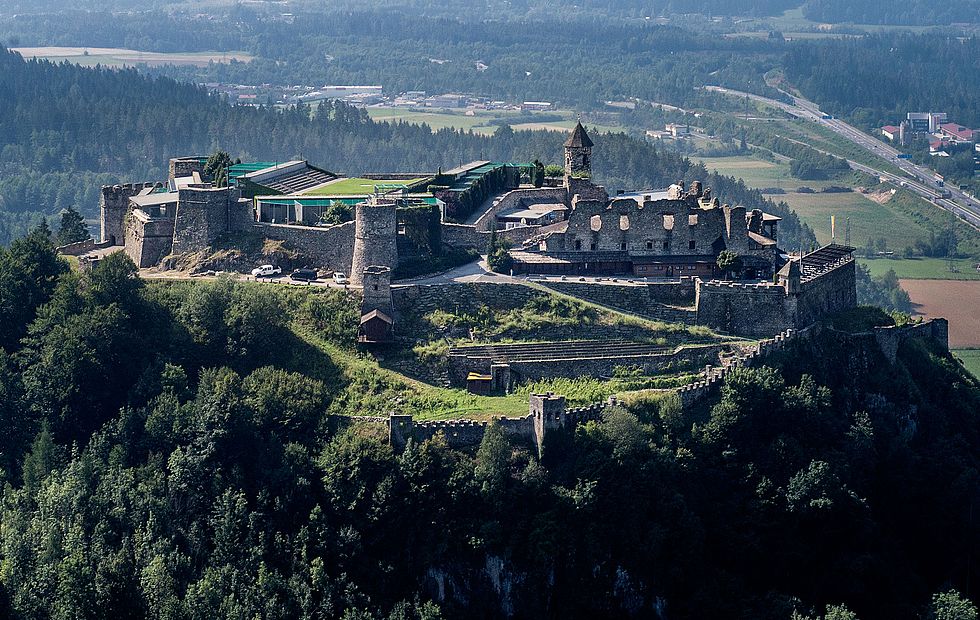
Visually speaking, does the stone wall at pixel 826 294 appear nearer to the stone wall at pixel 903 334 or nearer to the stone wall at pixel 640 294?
the stone wall at pixel 903 334

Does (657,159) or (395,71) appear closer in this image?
(657,159)

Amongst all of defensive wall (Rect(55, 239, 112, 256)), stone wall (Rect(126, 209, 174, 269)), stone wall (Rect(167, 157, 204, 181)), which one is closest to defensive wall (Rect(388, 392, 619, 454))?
stone wall (Rect(126, 209, 174, 269))

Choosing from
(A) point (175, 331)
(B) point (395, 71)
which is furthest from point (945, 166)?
(A) point (175, 331)

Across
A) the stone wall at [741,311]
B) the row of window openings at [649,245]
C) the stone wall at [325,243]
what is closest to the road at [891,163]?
the row of window openings at [649,245]

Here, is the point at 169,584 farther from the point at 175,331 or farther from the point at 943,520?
the point at 943,520

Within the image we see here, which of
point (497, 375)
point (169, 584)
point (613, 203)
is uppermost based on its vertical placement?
point (613, 203)

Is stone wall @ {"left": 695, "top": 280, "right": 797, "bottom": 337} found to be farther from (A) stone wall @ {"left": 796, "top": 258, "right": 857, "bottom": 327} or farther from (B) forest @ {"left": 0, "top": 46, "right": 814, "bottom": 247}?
(B) forest @ {"left": 0, "top": 46, "right": 814, "bottom": 247}

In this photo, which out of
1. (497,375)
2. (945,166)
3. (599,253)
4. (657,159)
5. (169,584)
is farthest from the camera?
(945,166)
